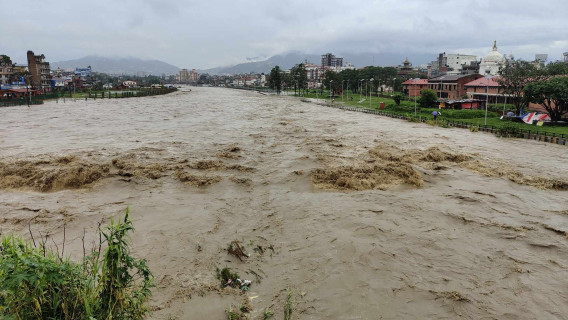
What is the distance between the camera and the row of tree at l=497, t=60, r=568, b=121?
1539 inches

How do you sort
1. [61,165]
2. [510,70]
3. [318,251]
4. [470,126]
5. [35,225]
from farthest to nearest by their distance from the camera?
[510,70] → [470,126] → [61,165] → [35,225] → [318,251]

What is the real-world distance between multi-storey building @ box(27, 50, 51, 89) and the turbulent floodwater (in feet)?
327

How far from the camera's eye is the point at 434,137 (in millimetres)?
36031

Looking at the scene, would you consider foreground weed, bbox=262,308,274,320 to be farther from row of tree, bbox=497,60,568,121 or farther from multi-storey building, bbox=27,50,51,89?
multi-storey building, bbox=27,50,51,89

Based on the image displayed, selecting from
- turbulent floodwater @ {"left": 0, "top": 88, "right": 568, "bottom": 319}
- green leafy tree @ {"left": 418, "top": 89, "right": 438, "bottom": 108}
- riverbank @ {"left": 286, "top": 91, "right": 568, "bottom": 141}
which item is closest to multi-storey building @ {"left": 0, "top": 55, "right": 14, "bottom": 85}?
turbulent floodwater @ {"left": 0, "top": 88, "right": 568, "bottom": 319}

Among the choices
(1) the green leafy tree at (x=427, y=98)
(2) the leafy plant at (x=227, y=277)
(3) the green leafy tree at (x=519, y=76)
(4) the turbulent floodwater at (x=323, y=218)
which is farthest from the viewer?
(1) the green leafy tree at (x=427, y=98)

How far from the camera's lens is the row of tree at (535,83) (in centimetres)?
3909

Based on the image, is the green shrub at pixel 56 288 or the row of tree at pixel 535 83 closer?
the green shrub at pixel 56 288

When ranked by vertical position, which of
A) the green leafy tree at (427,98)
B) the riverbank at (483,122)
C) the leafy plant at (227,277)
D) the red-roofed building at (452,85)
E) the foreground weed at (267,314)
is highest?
the red-roofed building at (452,85)

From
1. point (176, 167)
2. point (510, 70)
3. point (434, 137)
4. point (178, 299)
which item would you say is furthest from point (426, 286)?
point (510, 70)

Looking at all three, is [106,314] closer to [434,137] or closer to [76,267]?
[76,267]

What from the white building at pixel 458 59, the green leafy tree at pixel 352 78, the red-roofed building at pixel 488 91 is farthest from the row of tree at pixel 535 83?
the white building at pixel 458 59

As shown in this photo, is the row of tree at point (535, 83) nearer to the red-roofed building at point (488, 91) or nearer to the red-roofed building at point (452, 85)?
the red-roofed building at point (488, 91)

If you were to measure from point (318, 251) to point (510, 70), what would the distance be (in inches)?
1848
